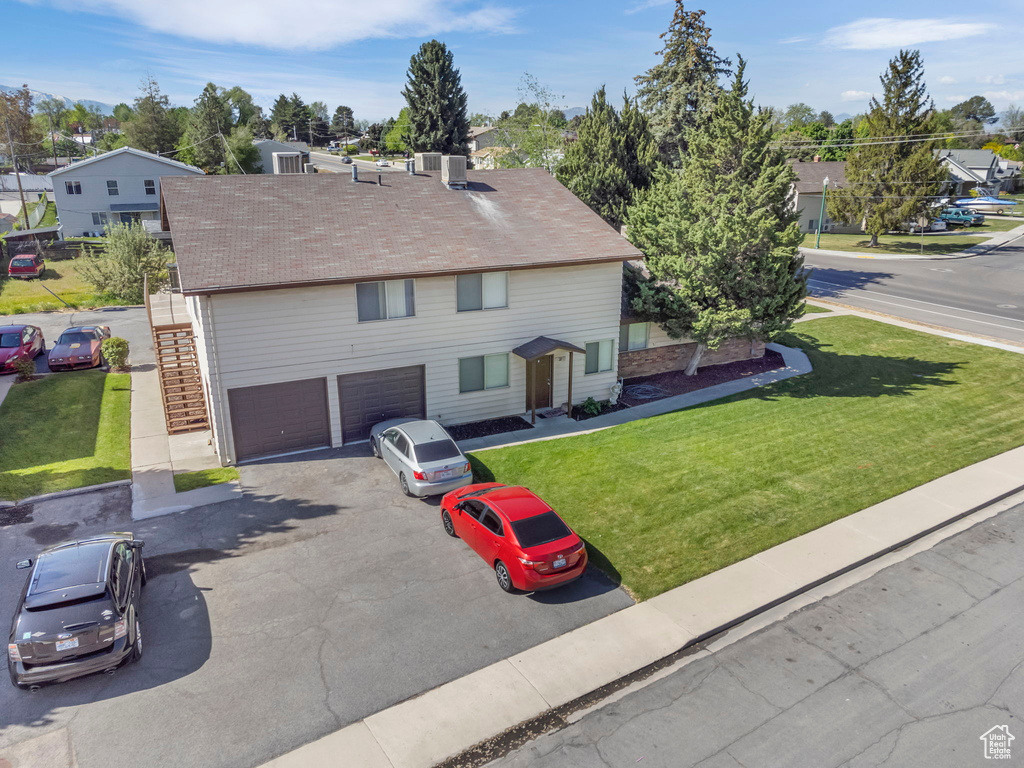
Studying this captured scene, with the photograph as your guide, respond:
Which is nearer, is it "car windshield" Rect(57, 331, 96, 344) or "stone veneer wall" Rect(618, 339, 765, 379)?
"stone veneer wall" Rect(618, 339, 765, 379)

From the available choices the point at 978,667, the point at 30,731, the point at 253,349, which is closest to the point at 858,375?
the point at 978,667

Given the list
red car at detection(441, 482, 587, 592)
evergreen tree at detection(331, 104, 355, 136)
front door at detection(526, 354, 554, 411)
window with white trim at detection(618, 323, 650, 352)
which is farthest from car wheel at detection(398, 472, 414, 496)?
evergreen tree at detection(331, 104, 355, 136)

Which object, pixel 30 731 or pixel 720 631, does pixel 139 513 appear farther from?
pixel 720 631

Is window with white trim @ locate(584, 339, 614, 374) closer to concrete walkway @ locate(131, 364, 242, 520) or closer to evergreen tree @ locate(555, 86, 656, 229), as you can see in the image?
concrete walkway @ locate(131, 364, 242, 520)

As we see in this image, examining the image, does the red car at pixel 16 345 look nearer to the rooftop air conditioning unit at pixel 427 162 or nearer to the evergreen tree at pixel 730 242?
the rooftop air conditioning unit at pixel 427 162

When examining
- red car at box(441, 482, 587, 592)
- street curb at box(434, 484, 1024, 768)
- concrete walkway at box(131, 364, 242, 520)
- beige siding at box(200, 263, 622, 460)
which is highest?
beige siding at box(200, 263, 622, 460)

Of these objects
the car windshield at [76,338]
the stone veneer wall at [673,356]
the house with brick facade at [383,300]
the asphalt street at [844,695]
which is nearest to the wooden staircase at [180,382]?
the house with brick facade at [383,300]

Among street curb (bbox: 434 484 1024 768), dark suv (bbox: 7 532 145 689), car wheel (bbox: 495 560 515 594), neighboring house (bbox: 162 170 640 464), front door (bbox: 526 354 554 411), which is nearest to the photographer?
street curb (bbox: 434 484 1024 768)
